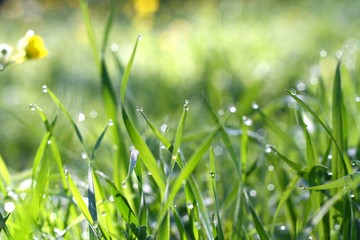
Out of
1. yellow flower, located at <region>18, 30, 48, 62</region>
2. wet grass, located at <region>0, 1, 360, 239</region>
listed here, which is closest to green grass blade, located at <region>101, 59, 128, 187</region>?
wet grass, located at <region>0, 1, 360, 239</region>

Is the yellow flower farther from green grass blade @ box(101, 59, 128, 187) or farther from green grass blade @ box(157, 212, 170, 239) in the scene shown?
green grass blade @ box(157, 212, 170, 239)

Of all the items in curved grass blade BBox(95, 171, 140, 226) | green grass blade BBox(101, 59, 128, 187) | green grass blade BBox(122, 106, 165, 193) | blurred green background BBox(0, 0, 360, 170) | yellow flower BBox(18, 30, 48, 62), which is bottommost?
curved grass blade BBox(95, 171, 140, 226)

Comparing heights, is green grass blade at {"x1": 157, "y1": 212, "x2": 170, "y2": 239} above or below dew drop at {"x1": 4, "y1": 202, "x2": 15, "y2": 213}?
below

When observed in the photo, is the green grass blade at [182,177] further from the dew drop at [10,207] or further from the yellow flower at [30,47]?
the yellow flower at [30,47]

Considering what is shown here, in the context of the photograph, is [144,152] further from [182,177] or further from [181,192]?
[181,192]

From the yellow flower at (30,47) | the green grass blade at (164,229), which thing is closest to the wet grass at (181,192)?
the green grass blade at (164,229)

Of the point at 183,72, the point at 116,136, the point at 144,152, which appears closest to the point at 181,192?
the point at 116,136

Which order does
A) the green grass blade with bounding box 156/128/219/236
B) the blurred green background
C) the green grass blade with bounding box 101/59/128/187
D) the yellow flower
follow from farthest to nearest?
the blurred green background → the yellow flower → the green grass blade with bounding box 101/59/128/187 → the green grass blade with bounding box 156/128/219/236

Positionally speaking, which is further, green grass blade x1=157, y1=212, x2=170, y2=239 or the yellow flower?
the yellow flower

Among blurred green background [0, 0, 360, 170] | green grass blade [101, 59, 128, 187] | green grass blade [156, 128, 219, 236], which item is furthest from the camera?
blurred green background [0, 0, 360, 170]

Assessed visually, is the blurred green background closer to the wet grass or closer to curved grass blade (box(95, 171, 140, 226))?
the wet grass
